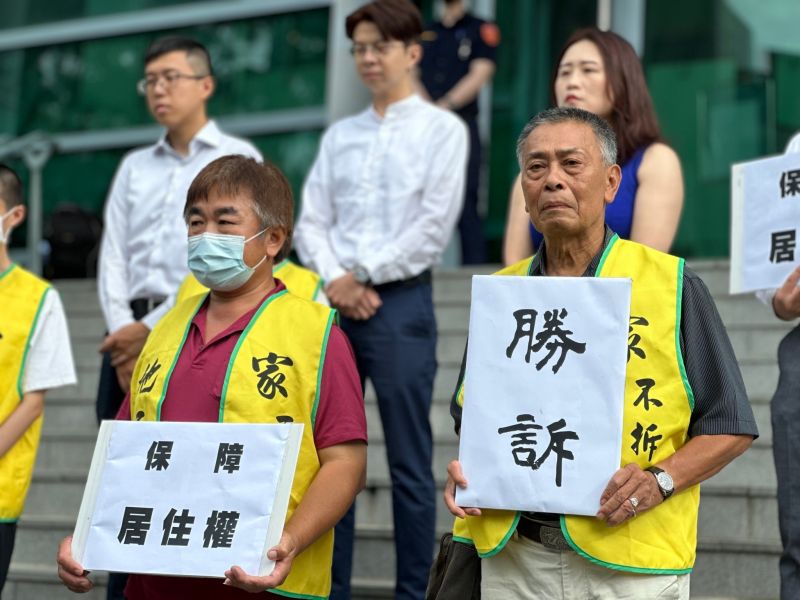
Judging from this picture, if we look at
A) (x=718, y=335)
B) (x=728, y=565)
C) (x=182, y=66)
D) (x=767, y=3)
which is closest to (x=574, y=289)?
(x=718, y=335)

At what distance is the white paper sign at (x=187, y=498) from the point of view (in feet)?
10.7

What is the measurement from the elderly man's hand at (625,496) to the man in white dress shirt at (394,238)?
183cm

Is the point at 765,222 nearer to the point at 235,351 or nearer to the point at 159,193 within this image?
the point at 235,351

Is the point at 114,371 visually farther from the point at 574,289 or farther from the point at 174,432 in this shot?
the point at 574,289

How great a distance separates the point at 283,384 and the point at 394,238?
1.74 meters

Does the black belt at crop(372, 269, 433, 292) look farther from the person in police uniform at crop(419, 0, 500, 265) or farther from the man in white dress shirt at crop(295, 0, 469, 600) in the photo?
the person in police uniform at crop(419, 0, 500, 265)

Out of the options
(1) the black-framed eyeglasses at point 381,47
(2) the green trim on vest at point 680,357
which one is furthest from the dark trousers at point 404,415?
(2) the green trim on vest at point 680,357

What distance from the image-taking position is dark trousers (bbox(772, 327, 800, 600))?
4.06 metres

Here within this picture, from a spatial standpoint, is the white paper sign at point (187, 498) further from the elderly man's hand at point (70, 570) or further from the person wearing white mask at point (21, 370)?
the person wearing white mask at point (21, 370)

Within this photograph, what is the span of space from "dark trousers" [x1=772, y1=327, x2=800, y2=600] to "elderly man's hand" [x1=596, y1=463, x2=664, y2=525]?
1.18 meters

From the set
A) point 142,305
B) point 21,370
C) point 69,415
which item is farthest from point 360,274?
point 69,415

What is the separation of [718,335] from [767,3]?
705 centimetres

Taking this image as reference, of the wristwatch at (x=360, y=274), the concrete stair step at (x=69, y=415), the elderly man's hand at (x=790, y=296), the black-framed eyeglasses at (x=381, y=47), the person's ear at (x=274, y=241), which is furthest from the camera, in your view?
the concrete stair step at (x=69, y=415)

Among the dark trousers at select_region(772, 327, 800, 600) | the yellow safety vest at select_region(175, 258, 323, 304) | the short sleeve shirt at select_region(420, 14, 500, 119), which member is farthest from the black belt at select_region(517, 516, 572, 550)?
the short sleeve shirt at select_region(420, 14, 500, 119)
